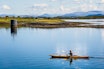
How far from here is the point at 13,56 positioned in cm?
5731

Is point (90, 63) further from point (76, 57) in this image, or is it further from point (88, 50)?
point (88, 50)

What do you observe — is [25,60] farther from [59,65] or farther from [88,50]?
[88,50]

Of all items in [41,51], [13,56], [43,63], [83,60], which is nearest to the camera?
[43,63]

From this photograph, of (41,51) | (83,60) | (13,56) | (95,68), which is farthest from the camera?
(41,51)

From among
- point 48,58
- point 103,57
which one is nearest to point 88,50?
point 103,57

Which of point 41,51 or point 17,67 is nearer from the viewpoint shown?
point 17,67

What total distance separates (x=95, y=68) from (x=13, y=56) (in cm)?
1820

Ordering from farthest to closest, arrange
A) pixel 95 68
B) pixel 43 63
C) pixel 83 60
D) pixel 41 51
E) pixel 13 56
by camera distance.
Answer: pixel 41 51 → pixel 13 56 → pixel 83 60 → pixel 43 63 → pixel 95 68

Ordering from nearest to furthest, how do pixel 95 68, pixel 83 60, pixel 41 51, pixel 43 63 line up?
pixel 95 68, pixel 43 63, pixel 83 60, pixel 41 51

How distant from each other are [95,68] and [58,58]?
33.2 ft

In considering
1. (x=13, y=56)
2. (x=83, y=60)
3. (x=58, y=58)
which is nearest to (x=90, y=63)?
(x=83, y=60)

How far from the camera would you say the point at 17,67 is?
→ 46656 mm

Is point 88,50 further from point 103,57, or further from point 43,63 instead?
point 43,63

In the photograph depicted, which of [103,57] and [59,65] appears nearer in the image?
[59,65]
